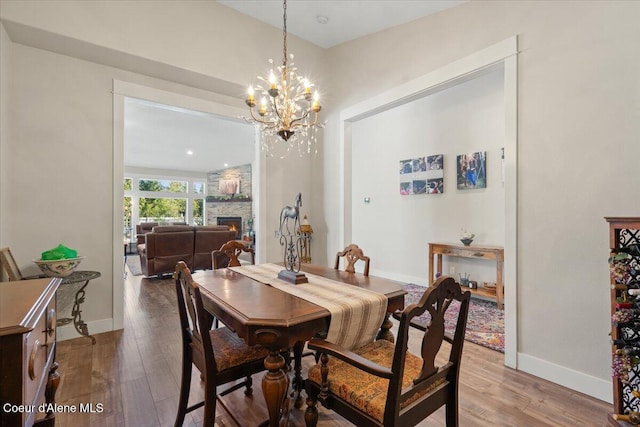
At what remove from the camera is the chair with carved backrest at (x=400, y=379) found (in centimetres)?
110

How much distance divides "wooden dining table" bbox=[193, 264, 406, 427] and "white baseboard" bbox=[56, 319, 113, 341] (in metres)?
1.95

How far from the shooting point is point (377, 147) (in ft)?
19.0

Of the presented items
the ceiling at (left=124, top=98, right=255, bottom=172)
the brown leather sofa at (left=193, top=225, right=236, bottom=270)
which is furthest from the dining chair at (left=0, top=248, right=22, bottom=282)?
the brown leather sofa at (left=193, top=225, right=236, bottom=270)

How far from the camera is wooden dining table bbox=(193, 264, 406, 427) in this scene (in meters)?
1.28

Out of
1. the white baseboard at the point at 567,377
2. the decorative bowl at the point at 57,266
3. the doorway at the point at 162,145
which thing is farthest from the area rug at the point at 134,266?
the white baseboard at the point at 567,377

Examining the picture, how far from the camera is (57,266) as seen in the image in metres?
2.56

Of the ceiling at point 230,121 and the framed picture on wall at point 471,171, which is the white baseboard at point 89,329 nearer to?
the ceiling at point 230,121

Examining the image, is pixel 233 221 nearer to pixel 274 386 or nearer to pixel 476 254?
pixel 476 254

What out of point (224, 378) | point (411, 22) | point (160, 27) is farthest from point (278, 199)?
point (224, 378)

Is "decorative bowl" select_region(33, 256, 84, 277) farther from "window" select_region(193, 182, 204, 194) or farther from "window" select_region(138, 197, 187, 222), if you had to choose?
"window" select_region(193, 182, 204, 194)

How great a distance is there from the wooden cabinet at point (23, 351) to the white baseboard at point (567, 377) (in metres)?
2.90

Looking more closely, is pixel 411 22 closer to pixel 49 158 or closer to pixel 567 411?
pixel 567 411

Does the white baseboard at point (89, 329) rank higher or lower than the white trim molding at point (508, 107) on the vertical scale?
lower

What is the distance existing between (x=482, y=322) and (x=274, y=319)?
3.08 m
